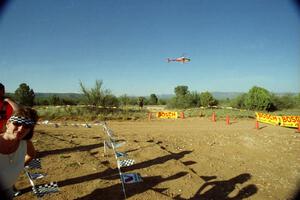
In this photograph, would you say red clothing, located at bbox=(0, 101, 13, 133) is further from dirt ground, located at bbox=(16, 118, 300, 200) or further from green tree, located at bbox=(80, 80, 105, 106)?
green tree, located at bbox=(80, 80, 105, 106)

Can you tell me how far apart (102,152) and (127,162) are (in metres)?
3.55

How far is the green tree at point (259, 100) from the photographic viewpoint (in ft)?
130

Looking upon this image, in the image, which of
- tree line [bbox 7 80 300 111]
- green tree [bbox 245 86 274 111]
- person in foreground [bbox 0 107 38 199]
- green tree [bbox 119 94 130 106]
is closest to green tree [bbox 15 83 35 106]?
tree line [bbox 7 80 300 111]

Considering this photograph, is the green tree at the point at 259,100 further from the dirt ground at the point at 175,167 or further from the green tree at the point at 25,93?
the green tree at the point at 25,93

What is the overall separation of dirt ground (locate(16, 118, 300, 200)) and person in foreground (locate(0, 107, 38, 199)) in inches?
126

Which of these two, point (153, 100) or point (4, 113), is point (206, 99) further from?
point (4, 113)

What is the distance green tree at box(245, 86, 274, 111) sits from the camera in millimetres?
39562

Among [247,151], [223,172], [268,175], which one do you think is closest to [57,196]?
[223,172]

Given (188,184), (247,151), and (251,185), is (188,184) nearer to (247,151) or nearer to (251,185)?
(251,185)

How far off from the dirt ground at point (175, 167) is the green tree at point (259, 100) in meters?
26.7

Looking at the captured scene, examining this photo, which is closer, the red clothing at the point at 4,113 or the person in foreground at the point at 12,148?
the person in foreground at the point at 12,148

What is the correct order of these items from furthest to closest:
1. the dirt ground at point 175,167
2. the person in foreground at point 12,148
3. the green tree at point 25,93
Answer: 1. the green tree at point 25,93
2. the dirt ground at point 175,167
3. the person in foreground at point 12,148

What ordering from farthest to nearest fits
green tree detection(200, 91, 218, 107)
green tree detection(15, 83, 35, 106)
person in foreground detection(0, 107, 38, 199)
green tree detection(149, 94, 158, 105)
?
green tree detection(149, 94, 158, 105) < green tree detection(200, 91, 218, 107) < green tree detection(15, 83, 35, 106) < person in foreground detection(0, 107, 38, 199)

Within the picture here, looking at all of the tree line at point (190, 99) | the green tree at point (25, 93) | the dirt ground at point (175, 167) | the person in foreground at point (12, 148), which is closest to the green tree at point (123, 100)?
the tree line at point (190, 99)
